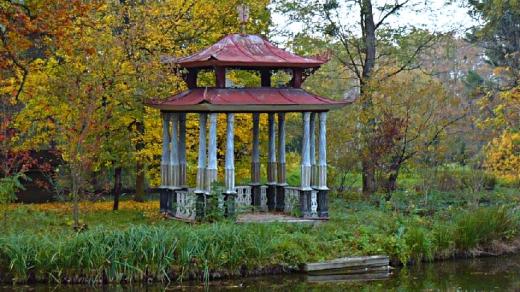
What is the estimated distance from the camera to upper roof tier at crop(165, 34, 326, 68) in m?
14.3

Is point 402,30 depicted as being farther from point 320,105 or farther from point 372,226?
point 372,226

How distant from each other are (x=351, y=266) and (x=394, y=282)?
942 millimetres

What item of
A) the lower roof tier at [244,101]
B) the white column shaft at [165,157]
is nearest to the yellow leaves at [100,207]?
the white column shaft at [165,157]

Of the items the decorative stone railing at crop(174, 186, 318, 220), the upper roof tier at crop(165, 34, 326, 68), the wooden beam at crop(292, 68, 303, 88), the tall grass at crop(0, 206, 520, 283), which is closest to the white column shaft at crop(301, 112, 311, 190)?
the decorative stone railing at crop(174, 186, 318, 220)

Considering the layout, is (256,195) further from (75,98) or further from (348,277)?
(75,98)

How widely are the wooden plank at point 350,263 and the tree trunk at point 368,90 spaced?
637 cm

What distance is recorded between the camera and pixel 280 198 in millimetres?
16391

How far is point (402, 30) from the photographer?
69.6 ft

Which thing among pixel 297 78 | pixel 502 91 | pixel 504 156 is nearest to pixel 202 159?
pixel 297 78

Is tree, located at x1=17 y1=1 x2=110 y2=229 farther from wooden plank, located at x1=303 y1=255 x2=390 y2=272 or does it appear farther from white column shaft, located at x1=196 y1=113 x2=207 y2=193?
wooden plank, located at x1=303 y1=255 x2=390 y2=272

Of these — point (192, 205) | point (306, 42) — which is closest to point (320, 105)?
point (192, 205)

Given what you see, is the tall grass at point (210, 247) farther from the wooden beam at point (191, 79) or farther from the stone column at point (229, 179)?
the wooden beam at point (191, 79)

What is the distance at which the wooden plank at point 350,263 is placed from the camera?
12172 millimetres

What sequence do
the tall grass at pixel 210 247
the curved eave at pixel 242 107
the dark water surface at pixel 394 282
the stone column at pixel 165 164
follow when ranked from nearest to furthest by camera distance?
the dark water surface at pixel 394 282
the tall grass at pixel 210 247
the curved eave at pixel 242 107
the stone column at pixel 165 164
